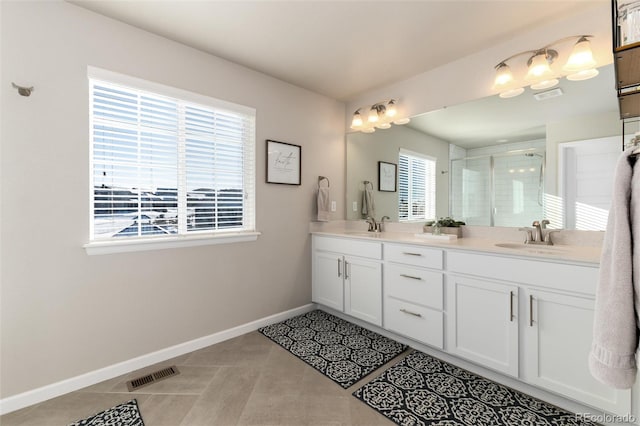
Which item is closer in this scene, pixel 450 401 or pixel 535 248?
pixel 450 401

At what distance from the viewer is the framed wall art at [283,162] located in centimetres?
294

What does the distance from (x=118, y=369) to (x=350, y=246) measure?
2045mm

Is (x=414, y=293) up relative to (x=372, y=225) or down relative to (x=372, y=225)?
down

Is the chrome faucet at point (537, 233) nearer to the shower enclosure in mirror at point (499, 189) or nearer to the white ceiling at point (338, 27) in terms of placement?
the shower enclosure in mirror at point (499, 189)

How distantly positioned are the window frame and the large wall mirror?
1410mm

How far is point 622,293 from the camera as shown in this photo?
2.58 ft

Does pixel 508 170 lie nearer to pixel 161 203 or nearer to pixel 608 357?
pixel 608 357

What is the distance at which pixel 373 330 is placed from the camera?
2771 mm

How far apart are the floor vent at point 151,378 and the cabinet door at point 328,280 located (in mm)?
1505

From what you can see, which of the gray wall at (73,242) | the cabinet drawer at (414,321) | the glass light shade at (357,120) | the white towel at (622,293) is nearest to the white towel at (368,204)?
the glass light shade at (357,120)

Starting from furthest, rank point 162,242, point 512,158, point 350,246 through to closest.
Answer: point 350,246 → point 512,158 → point 162,242

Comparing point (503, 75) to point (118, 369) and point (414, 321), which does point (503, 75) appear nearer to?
point (414, 321)

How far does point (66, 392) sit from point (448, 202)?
3217 millimetres

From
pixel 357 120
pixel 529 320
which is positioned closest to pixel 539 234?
pixel 529 320
